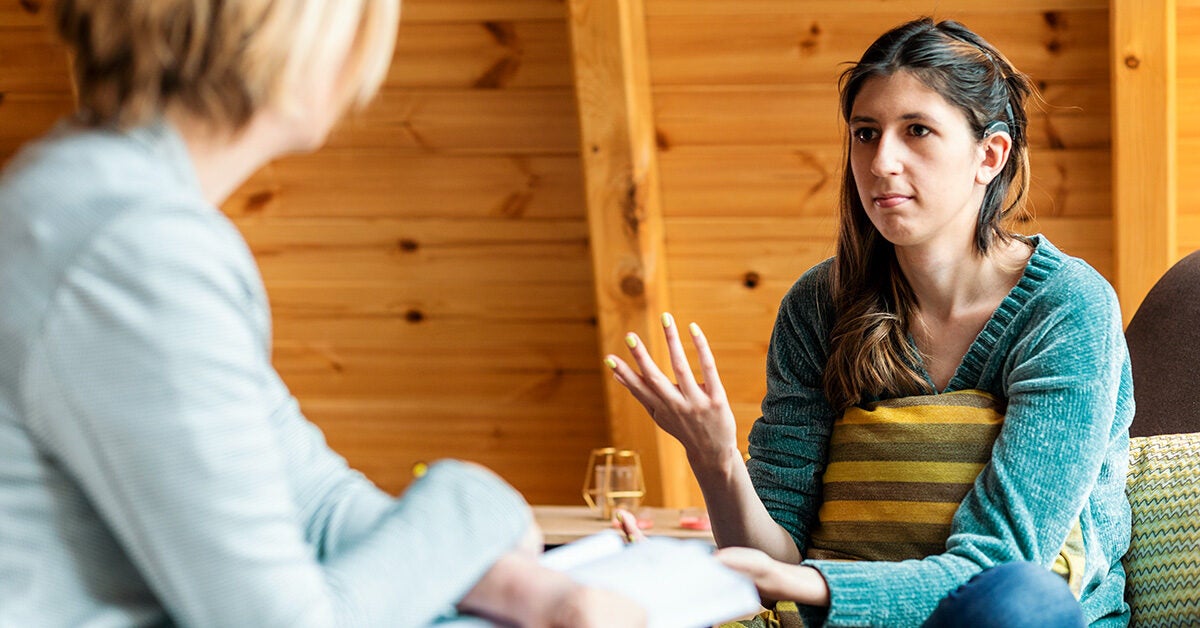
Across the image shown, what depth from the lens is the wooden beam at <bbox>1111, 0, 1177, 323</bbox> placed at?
7.54 ft

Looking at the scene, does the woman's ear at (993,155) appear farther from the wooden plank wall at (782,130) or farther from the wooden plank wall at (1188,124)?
the wooden plank wall at (1188,124)

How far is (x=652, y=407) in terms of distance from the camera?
5.26ft

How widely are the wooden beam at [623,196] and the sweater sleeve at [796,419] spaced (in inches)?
31.3

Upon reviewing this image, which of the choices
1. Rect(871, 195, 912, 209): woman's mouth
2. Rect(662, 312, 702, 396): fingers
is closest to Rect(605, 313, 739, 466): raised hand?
Rect(662, 312, 702, 396): fingers

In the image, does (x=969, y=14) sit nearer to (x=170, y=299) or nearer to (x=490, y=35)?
(x=490, y=35)

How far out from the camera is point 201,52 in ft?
2.83

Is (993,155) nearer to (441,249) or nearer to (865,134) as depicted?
(865,134)

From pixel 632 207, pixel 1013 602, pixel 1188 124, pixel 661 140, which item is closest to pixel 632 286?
pixel 632 207

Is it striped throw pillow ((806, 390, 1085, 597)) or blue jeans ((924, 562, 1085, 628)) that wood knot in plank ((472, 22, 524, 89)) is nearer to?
striped throw pillow ((806, 390, 1085, 597))

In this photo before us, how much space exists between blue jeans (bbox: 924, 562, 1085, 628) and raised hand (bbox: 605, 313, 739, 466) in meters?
0.35

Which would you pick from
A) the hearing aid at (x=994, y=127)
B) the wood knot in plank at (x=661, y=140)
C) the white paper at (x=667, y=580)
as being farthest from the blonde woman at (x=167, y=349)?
the wood knot in plank at (x=661, y=140)

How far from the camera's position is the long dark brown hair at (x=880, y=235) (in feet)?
5.60

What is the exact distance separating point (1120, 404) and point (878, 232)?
1.35 ft

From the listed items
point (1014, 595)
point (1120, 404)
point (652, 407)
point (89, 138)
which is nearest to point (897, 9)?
point (1120, 404)
